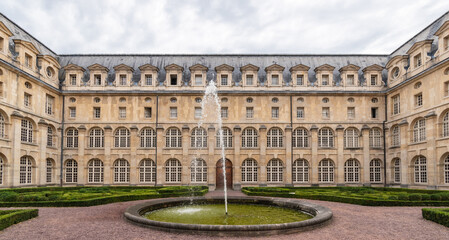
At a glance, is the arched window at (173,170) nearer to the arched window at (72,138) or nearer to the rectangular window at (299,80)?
the arched window at (72,138)

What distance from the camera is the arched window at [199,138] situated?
126ft

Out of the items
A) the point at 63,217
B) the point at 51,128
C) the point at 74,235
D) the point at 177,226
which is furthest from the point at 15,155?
the point at 177,226

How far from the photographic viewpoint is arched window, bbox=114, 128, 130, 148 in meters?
38.6

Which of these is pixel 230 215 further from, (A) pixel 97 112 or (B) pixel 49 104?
(B) pixel 49 104

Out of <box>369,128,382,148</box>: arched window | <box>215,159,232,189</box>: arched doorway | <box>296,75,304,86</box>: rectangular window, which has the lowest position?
<box>215,159,232,189</box>: arched doorway

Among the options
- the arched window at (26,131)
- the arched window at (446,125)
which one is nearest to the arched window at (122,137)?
the arched window at (26,131)

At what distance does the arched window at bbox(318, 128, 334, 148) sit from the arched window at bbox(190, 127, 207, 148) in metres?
13.5

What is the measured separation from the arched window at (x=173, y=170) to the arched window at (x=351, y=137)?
19703 mm

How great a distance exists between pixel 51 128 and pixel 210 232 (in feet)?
103

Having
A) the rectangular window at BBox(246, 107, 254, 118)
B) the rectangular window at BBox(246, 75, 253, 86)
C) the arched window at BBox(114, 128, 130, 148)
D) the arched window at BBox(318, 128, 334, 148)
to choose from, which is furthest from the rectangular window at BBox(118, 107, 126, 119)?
the arched window at BBox(318, 128, 334, 148)

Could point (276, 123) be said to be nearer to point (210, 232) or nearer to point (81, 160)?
point (81, 160)

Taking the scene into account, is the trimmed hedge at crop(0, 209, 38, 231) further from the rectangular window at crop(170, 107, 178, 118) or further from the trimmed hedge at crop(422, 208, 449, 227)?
the rectangular window at crop(170, 107, 178, 118)

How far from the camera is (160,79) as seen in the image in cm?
4084

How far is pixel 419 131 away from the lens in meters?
32.2
